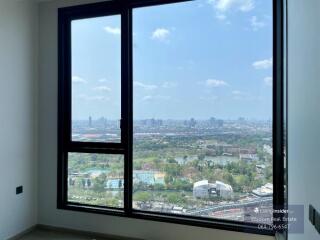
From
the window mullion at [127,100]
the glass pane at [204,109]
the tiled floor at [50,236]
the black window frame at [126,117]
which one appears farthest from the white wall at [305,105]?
the tiled floor at [50,236]

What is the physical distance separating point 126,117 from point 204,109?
0.93 meters

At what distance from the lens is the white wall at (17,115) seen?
3365 millimetres

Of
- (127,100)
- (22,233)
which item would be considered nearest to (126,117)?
(127,100)

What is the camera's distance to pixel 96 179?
3709 millimetres

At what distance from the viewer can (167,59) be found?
3.39 metres

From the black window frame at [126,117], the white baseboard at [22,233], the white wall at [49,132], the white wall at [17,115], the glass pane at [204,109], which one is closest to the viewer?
the black window frame at [126,117]

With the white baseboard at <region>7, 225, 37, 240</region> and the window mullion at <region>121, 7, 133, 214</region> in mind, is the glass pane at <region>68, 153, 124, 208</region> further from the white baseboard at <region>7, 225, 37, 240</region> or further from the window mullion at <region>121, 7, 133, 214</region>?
the white baseboard at <region>7, 225, 37, 240</region>

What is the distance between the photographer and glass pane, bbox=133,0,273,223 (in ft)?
10.1

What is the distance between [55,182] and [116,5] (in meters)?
2.35

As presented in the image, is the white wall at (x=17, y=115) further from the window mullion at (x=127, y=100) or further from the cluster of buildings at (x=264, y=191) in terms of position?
the cluster of buildings at (x=264, y=191)

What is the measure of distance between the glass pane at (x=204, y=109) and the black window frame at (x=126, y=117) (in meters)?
0.07

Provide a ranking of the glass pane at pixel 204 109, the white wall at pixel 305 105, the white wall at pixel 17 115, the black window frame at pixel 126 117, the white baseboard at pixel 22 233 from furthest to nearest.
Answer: the white baseboard at pixel 22 233, the white wall at pixel 17 115, the glass pane at pixel 204 109, the black window frame at pixel 126 117, the white wall at pixel 305 105

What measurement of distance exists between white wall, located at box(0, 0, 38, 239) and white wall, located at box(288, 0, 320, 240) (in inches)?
119

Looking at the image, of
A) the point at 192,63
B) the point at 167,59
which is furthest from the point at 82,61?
the point at 192,63
